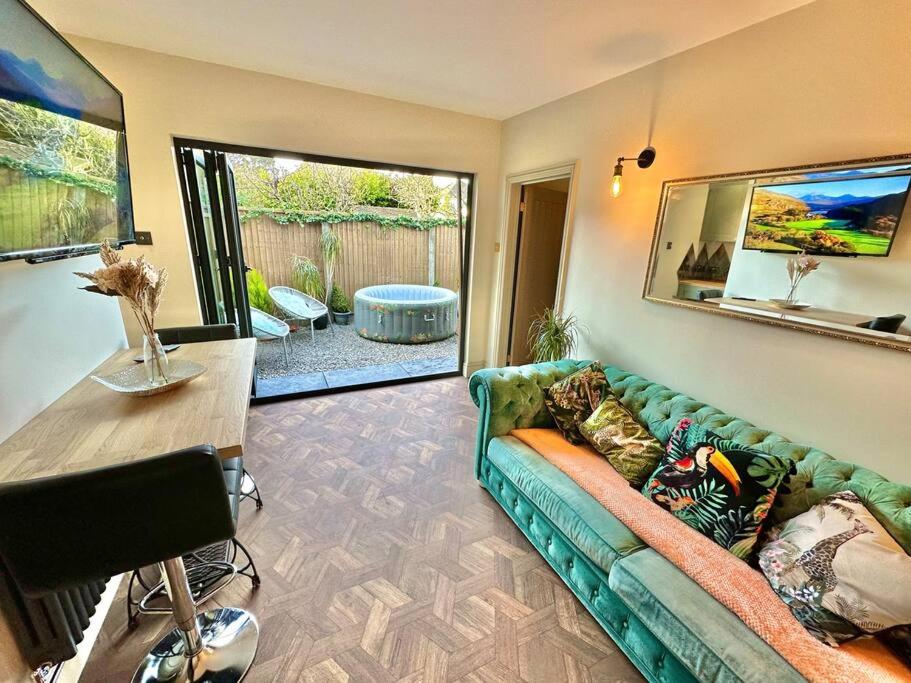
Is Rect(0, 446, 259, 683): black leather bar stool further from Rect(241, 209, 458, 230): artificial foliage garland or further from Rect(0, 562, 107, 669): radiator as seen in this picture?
Rect(241, 209, 458, 230): artificial foliage garland

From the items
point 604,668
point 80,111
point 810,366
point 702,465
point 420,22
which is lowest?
point 604,668

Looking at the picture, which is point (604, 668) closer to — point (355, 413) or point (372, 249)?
point (355, 413)

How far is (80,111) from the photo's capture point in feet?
5.11

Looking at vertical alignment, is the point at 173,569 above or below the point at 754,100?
below

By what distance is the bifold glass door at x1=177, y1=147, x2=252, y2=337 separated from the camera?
2.55 m

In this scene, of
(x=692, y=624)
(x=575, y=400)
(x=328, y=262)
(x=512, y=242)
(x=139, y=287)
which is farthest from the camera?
(x=328, y=262)

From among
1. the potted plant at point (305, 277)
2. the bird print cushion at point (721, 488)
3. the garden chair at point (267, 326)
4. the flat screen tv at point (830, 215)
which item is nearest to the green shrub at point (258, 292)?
the potted plant at point (305, 277)

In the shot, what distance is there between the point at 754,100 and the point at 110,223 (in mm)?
3215

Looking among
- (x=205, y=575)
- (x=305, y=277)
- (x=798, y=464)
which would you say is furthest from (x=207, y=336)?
(x=305, y=277)

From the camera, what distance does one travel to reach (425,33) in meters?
1.91

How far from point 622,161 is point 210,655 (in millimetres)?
3148

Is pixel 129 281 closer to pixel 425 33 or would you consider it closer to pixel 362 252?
pixel 425 33

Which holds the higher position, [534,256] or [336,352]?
[534,256]

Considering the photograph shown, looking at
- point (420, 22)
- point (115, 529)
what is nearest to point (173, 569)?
point (115, 529)
